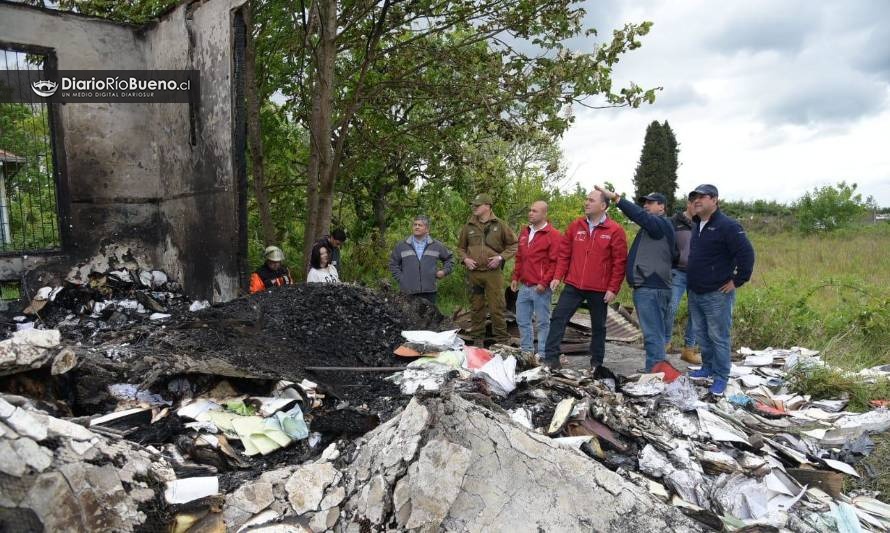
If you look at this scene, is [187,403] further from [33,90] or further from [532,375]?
[33,90]

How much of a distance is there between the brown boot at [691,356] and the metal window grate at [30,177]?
775 centimetres

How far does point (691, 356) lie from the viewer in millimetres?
6625

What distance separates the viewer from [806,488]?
361cm

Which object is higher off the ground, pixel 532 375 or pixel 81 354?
pixel 81 354

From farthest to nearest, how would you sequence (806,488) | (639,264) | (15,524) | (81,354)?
(639,264)
(81,354)
(806,488)
(15,524)

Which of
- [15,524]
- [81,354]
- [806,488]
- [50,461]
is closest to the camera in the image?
[15,524]

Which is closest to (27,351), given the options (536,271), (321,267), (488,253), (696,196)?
(321,267)

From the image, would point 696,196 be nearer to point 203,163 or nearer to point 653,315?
point 653,315

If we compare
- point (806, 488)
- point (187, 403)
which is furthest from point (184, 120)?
point (806, 488)

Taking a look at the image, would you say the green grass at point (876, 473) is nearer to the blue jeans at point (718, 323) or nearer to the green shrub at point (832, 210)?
the blue jeans at point (718, 323)

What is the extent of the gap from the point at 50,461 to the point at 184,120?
17.5 ft

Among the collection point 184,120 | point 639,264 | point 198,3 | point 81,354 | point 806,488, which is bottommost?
point 806,488

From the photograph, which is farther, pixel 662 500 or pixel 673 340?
pixel 673 340

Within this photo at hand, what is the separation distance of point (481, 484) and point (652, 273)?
328 centimetres
